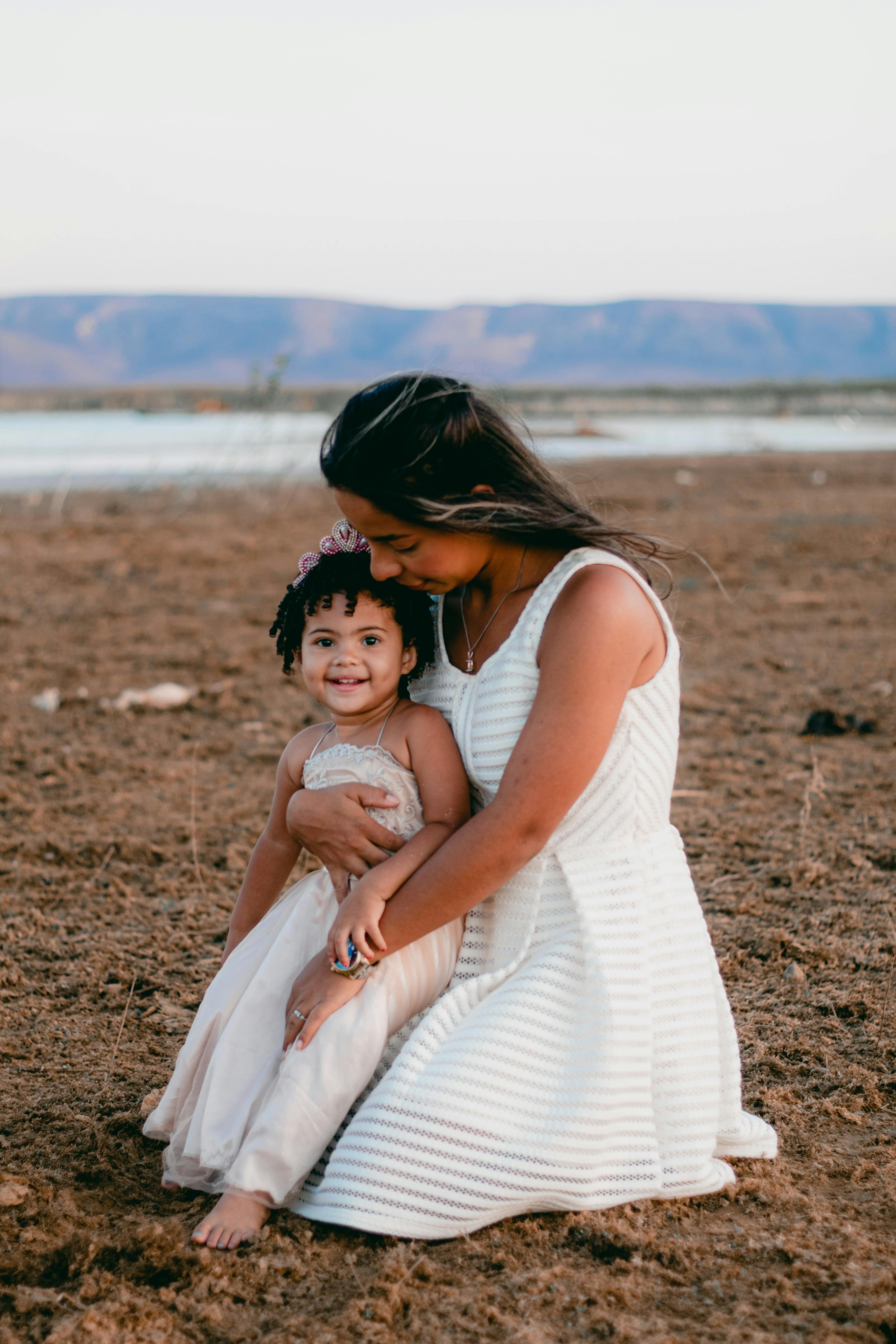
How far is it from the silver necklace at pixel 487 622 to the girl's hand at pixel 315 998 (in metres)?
0.59

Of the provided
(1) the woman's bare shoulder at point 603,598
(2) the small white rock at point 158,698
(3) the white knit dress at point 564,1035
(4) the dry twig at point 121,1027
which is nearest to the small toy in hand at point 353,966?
(3) the white knit dress at point 564,1035

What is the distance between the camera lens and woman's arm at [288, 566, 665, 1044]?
1840 millimetres

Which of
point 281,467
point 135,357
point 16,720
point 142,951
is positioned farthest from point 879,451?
point 135,357

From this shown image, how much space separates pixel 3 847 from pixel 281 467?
1477cm

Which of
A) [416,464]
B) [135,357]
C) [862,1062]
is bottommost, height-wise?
[862,1062]

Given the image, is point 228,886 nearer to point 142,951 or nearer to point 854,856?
point 142,951

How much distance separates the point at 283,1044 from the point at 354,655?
699mm

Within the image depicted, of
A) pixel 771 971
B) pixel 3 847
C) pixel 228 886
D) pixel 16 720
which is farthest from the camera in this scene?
pixel 16 720

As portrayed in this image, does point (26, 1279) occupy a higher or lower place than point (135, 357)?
lower

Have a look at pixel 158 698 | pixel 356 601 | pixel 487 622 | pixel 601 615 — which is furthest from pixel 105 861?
pixel 601 615

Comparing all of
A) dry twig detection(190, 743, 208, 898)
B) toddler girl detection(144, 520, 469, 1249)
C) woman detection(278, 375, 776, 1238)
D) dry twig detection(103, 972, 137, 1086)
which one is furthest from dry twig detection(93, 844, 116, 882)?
woman detection(278, 375, 776, 1238)

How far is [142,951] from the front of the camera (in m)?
3.08

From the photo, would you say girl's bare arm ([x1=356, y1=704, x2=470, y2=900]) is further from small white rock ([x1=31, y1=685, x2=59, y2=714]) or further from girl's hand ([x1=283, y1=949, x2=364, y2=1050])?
small white rock ([x1=31, y1=685, x2=59, y2=714])

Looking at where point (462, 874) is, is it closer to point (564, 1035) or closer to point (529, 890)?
point (529, 890)
